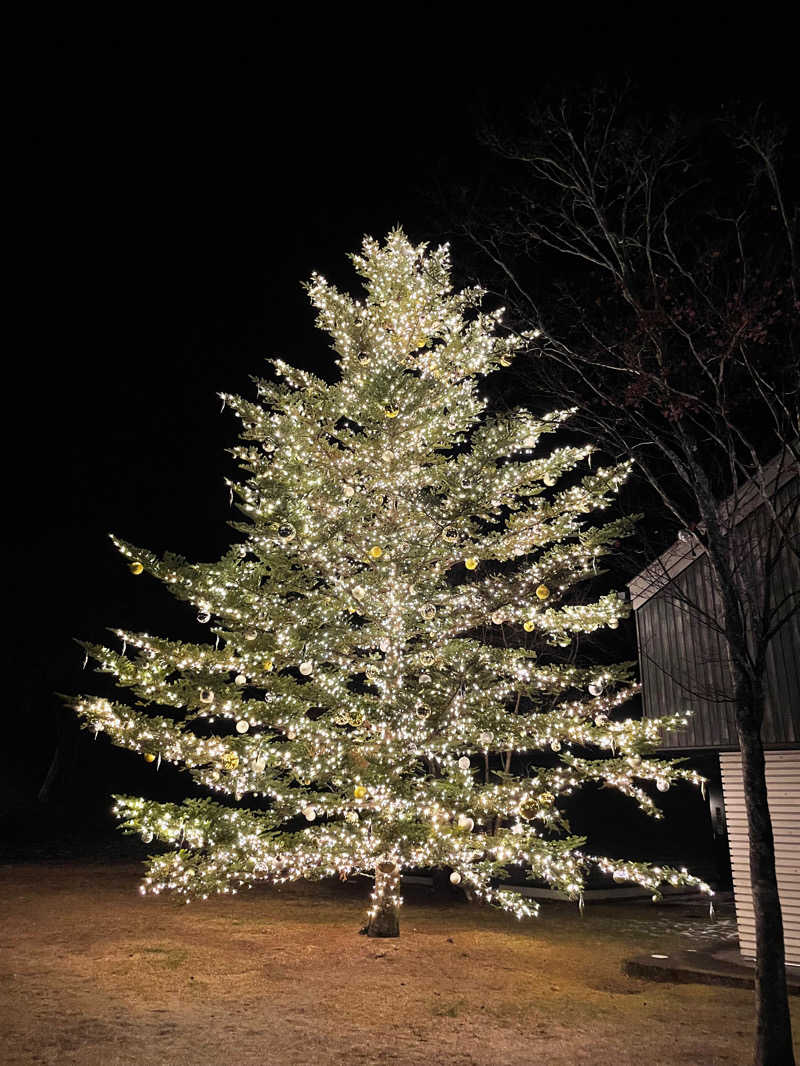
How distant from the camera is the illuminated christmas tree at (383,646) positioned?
30.4 feet

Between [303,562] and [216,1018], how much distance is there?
Answer: 5401 millimetres

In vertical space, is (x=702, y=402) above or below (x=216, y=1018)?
above

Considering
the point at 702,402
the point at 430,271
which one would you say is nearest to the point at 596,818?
the point at 430,271

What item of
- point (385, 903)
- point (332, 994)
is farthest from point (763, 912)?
point (385, 903)

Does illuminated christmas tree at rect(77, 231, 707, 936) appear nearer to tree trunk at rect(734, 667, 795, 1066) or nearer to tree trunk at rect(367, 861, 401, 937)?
tree trunk at rect(367, 861, 401, 937)

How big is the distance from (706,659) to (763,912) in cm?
446

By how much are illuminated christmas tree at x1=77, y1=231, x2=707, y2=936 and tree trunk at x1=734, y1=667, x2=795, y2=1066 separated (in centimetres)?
328

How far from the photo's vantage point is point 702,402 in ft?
21.3

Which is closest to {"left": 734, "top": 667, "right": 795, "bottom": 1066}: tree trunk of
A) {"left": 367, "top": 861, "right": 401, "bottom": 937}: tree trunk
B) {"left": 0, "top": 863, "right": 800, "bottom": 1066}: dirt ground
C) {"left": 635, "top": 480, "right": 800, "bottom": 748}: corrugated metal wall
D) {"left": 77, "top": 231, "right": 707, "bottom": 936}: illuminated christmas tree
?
{"left": 0, "top": 863, "right": 800, "bottom": 1066}: dirt ground

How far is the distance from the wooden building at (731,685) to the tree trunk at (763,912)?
180 cm

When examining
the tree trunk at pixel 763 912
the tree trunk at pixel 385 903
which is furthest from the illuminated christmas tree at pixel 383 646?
the tree trunk at pixel 763 912

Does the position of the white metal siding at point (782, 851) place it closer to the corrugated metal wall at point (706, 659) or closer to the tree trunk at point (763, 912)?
the corrugated metal wall at point (706, 659)

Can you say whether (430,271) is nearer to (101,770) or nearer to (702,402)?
(702,402)

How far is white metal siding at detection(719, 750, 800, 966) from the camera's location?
8.83 meters
